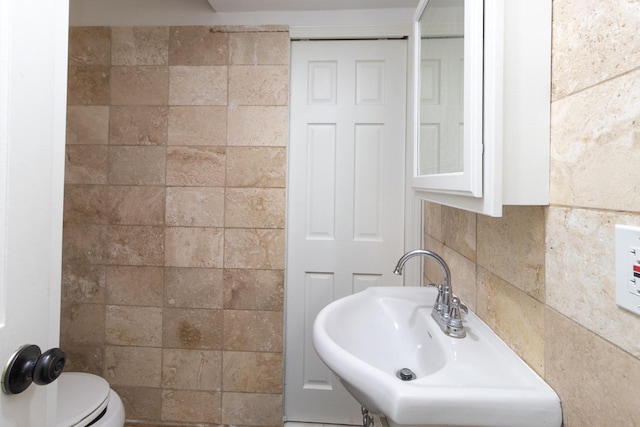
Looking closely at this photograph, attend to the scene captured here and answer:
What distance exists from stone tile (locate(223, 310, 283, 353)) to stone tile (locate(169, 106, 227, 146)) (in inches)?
35.0

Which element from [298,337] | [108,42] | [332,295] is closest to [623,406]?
[332,295]

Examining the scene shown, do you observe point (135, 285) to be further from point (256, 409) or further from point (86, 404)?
point (256, 409)

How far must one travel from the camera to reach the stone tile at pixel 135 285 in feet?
5.11

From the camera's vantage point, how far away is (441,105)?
0.85 m

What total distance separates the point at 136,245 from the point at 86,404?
0.72 meters

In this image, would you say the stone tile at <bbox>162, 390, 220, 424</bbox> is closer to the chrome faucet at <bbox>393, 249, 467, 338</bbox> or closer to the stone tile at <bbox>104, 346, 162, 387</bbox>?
the stone tile at <bbox>104, 346, 162, 387</bbox>

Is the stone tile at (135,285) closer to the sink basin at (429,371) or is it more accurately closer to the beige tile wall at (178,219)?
the beige tile wall at (178,219)

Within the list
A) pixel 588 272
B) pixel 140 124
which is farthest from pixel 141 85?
pixel 588 272

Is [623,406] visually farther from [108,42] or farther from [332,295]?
[108,42]

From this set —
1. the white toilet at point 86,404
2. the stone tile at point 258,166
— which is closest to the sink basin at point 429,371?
the stone tile at point 258,166

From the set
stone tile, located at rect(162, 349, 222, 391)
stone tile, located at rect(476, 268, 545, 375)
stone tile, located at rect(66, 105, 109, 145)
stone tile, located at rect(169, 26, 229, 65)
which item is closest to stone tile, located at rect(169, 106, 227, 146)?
stone tile, located at rect(169, 26, 229, 65)

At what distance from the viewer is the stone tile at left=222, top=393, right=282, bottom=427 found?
1516mm

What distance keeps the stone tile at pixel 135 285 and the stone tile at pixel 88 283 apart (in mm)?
39

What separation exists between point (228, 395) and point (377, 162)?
4.60 feet
